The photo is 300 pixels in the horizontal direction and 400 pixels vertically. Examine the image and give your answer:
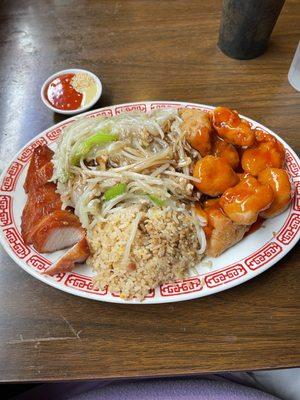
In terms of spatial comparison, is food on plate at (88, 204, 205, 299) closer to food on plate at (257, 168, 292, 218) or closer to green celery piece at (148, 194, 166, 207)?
green celery piece at (148, 194, 166, 207)

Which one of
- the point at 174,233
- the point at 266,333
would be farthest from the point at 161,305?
the point at 266,333

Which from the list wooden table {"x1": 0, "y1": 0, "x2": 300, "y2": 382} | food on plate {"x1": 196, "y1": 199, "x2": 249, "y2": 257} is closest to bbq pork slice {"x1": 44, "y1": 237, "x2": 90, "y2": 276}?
wooden table {"x1": 0, "y1": 0, "x2": 300, "y2": 382}

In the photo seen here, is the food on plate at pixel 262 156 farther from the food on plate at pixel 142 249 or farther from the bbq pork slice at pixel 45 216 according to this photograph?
the bbq pork slice at pixel 45 216

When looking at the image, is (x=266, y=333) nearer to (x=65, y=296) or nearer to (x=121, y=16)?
(x=65, y=296)

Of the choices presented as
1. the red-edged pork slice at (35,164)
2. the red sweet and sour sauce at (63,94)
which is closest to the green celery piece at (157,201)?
the red-edged pork slice at (35,164)

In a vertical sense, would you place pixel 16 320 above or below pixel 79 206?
below

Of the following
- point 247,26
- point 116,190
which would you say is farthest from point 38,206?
point 247,26

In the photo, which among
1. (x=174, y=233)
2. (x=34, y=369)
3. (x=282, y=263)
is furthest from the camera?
(x=282, y=263)

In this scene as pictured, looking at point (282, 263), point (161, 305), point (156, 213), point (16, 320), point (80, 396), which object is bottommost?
point (80, 396)
